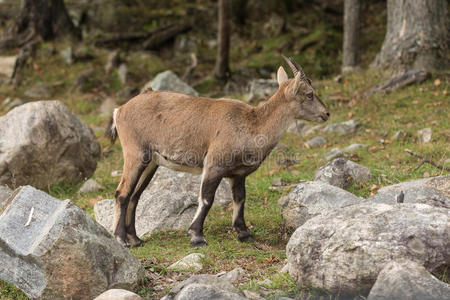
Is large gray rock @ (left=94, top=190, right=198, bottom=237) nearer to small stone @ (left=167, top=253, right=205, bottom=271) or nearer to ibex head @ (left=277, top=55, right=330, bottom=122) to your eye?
small stone @ (left=167, top=253, right=205, bottom=271)

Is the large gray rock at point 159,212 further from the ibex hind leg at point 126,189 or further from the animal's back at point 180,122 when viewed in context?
the animal's back at point 180,122

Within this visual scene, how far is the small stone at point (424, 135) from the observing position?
11481 mm

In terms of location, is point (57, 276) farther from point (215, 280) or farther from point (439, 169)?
point (439, 169)

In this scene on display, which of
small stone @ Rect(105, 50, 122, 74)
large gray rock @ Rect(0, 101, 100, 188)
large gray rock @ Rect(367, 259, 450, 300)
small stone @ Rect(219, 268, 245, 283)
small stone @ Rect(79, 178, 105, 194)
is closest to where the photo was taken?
large gray rock @ Rect(367, 259, 450, 300)

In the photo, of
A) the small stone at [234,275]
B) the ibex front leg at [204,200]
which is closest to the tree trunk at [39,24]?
the ibex front leg at [204,200]

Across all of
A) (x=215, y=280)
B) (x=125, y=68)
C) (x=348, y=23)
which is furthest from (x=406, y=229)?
(x=125, y=68)

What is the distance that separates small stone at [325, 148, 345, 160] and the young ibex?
3158mm

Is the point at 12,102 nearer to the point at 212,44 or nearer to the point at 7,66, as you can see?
the point at 7,66

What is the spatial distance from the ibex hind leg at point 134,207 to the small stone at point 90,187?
281 cm

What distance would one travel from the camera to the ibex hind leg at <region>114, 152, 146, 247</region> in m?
8.24

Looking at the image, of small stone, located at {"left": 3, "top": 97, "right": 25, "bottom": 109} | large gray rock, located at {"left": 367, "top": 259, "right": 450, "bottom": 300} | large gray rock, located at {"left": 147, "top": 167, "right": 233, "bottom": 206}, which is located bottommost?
small stone, located at {"left": 3, "top": 97, "right": 25, "bottom": 109}

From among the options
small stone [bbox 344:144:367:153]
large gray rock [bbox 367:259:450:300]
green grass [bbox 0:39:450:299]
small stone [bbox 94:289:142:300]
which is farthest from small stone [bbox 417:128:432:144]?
small stone [bbox 94:289:142:300]

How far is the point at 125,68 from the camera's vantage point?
19.4m

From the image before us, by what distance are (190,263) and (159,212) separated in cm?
198
